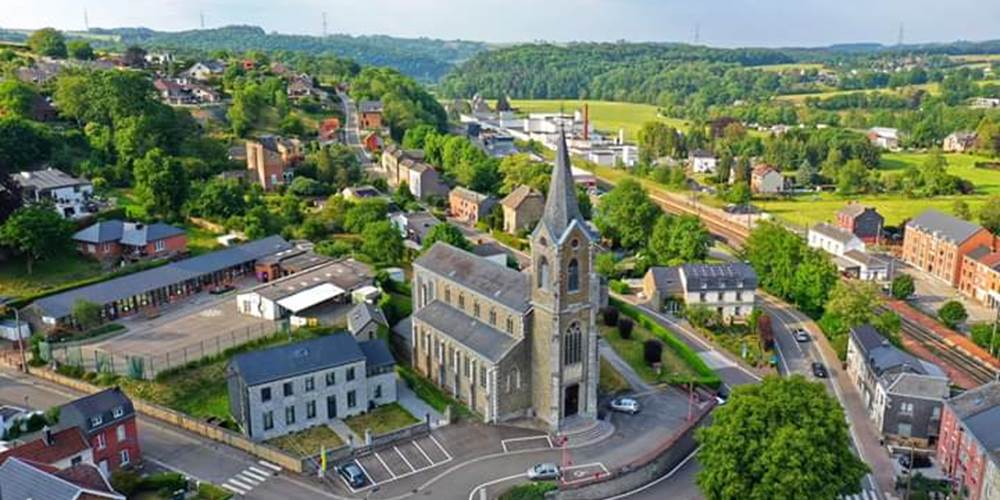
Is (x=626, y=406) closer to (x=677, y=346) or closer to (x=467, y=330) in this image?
(x=467, y=330)

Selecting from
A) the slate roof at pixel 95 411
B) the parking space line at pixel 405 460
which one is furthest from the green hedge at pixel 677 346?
the slate roof at pixel 95 411

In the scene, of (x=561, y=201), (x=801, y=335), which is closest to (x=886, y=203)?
(x=801, y=335)

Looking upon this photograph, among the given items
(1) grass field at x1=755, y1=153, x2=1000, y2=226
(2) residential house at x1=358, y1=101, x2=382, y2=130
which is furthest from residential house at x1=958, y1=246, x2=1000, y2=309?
(2) residential house at x1=358, y1=101, x2=382, y2=130

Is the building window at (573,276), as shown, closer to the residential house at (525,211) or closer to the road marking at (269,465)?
the road marking at (269,465)

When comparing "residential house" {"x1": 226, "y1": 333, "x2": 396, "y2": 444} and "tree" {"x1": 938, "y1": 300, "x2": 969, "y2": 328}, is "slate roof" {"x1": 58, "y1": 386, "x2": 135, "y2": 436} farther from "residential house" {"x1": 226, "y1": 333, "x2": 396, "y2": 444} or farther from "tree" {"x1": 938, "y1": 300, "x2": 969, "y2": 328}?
"tree" {"x1": 938, "y1": 300, "x2": 969, "y2": 328}

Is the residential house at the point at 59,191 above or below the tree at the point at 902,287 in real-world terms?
above
